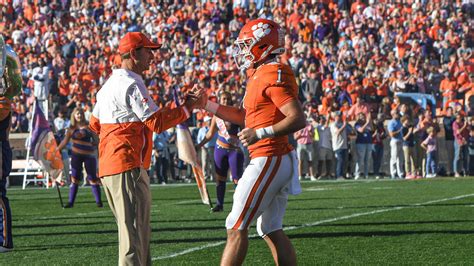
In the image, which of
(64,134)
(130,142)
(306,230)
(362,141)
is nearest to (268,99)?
(130,142)

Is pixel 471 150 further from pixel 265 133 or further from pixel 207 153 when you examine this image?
pixel 265 133

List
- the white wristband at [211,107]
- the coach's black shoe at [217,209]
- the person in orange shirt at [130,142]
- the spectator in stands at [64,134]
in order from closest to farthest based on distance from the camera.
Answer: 1. the person in orange shirt at [130,142]
2. the white wristband at [211,107]
3. the coach's black shoe at [217,209]
4. the spectator in stands at [64,134]

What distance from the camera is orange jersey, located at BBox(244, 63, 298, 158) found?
23.8 ft

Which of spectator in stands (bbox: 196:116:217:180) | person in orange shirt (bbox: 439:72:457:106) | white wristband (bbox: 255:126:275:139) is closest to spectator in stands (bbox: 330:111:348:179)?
person in orange shirt (bbox: 439:72:457:106)

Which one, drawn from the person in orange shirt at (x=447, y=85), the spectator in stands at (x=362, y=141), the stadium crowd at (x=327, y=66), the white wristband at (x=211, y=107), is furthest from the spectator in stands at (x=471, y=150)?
the white wristband at (x=211, y=107)

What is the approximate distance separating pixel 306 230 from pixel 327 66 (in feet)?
62.6

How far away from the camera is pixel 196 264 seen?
9773mm

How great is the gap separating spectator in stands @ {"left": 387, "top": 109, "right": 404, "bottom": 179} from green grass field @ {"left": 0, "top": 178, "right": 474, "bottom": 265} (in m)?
7.20

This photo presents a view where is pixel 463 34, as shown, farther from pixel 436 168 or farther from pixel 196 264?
pixel 196 264

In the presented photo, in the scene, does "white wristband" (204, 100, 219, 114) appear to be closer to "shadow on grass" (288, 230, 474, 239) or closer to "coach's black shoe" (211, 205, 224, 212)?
"shadow on grass" (288, 230, 474, 239)

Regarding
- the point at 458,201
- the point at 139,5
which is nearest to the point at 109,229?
the point at 458,201

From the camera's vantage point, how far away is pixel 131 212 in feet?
25.7

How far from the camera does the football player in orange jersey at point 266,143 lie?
7.25 meters

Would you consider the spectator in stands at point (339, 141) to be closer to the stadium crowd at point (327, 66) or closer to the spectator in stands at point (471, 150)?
the stadium crowd at point (327, 66)
